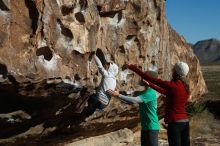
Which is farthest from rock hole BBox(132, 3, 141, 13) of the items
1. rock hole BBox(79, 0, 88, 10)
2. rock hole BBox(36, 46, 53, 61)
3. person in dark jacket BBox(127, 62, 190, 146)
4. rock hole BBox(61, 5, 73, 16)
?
person in dark jacket BBox(127, 62, 190, 146)

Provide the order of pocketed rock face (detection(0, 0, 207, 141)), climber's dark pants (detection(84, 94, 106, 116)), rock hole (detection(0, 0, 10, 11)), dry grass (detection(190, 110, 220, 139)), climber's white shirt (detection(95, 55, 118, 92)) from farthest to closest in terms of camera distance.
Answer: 1. dry grass (detection(190, 110, 220, 139))
2. climber's dark pants (detection(84, 94, 106, 116))
3. climber's white shirt (detection(95, 55, 118, 92))
4. pocketed rock face (detection(0, 0, 207, 141))
5. rock hole (detection(0, 0, 10, 11))

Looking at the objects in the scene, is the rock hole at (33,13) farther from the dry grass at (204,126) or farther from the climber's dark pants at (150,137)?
the dry grass at (204,126)

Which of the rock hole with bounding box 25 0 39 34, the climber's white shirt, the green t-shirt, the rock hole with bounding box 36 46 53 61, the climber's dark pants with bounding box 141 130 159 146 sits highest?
the rock hole with bounding box 25 0 39 34

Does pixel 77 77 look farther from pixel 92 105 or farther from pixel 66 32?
pixel 92 105

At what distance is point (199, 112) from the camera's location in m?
16.6

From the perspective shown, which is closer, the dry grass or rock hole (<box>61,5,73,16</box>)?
rock hole (<box>61,5,73,16</box>)

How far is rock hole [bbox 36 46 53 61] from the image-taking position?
8.23 meters

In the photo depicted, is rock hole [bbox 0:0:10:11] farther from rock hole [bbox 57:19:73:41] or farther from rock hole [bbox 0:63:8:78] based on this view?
rock hole [bbox 57:19:73:41]

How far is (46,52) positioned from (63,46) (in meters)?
0.34

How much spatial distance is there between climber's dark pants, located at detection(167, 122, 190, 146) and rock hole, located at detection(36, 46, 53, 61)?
2163 millimetres

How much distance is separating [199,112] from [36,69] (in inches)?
367

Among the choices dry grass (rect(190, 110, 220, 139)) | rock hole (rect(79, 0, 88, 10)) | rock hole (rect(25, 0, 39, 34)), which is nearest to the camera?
rock hole (rect(25, 0, 39, 34))

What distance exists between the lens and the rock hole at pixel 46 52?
27.0 feet

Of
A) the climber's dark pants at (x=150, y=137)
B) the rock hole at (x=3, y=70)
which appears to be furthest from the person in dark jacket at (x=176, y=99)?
the rock hole at (x=3, y=70)
